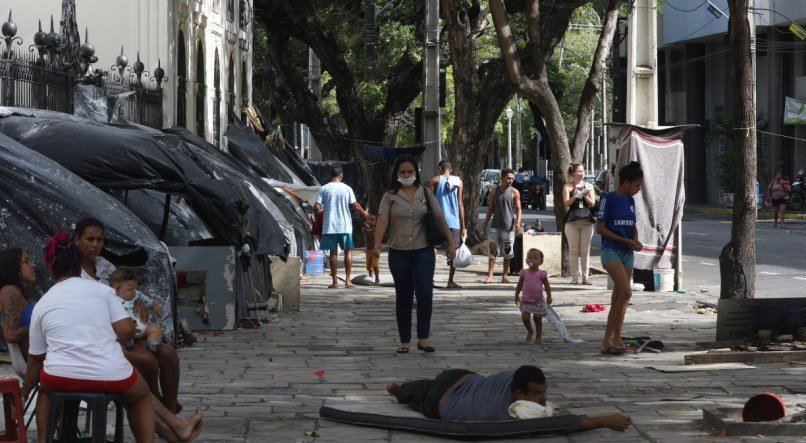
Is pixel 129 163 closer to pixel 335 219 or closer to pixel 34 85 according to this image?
pixel 34 85

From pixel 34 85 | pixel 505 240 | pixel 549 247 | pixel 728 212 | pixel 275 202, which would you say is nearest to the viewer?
pixel 34 85

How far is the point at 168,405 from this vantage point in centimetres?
804

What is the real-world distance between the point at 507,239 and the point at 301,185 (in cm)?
751

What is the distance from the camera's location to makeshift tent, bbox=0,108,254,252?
43.3ft

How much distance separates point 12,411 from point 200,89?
20736 millimetres

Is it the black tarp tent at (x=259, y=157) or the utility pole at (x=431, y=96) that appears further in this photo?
the utility pole at (x=431, y=96)

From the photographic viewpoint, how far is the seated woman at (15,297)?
756 centimetres

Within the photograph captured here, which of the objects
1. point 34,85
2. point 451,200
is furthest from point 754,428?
point 451,200

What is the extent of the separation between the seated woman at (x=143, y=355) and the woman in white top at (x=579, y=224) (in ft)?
38.4

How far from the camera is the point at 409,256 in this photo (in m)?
12.2

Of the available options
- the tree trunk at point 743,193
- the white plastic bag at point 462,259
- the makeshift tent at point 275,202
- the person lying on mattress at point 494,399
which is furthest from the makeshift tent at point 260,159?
the person lying on mattress at point 494,399

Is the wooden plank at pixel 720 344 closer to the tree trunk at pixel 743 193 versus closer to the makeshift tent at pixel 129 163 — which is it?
the tree trunk at pixel 743 193

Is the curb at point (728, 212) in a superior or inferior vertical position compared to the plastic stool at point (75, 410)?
superior

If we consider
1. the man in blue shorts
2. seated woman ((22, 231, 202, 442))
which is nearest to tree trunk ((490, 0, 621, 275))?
the man in blue shorts
